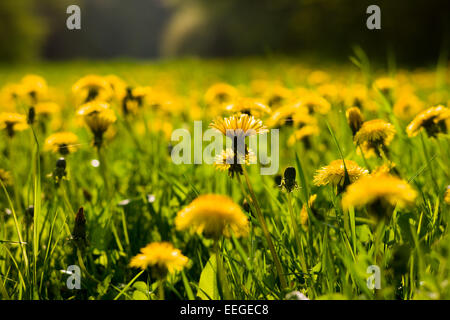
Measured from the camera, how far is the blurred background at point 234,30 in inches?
341

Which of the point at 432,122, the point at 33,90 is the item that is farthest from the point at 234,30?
the point at 432,122

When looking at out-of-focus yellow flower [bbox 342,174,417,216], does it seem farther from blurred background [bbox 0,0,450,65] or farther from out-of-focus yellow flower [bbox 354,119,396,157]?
blurred background [bbox 0,0,450,65]

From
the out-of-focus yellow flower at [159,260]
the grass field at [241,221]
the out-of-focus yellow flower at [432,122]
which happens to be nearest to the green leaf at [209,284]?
the grass field at [241,221]

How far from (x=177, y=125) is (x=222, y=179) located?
823 millimetres

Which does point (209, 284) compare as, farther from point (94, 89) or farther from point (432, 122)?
point (94, 89)

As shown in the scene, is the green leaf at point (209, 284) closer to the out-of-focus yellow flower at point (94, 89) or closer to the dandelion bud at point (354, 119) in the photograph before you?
the dandelion bud at point (354, 119)

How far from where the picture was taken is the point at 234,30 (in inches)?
559

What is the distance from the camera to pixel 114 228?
Result: 881 mm

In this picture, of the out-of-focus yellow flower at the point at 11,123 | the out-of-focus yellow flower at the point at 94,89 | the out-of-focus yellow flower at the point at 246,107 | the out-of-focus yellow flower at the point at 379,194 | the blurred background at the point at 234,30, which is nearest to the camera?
the out-of-focus yellow flower at the point at 379,194

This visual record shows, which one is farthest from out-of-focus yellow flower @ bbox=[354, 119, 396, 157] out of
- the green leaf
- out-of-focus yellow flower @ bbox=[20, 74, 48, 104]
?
out-of-focus yellow flower @ bbox=[20, 74, 48, 104]

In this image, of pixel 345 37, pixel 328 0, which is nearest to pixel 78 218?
pixel 345 37

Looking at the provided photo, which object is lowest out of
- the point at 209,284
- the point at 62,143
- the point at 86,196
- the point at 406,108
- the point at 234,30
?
the point at 209,284

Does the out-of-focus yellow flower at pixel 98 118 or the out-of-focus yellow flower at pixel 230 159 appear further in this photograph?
the out-of-focus yellow flower at pixel 98 118

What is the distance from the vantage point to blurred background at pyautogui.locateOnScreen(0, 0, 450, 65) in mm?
8664
